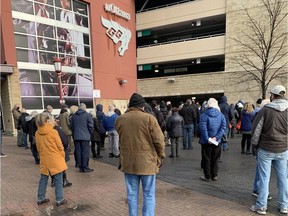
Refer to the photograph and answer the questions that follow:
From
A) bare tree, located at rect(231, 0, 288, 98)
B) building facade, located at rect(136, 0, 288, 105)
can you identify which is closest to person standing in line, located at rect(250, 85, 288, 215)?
bare tree, located at rect(231, 0, 288, 98)

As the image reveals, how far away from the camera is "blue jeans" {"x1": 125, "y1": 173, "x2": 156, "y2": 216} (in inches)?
131

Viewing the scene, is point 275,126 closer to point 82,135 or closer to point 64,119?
point 82,135

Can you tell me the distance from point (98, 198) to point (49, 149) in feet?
4.59

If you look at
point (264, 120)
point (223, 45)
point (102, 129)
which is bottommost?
point (102, 129)

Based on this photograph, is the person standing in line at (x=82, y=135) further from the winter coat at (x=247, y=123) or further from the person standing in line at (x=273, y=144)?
the winter coat at (x=247, y=123)

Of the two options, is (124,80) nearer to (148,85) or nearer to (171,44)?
(148,85)

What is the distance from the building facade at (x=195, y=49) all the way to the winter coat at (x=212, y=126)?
19.2 meters

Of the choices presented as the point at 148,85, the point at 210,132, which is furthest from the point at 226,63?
the point at 210,132

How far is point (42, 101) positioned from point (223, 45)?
18.0m

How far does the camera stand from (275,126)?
3871 mm

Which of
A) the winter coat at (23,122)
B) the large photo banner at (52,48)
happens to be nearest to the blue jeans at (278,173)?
the winter coat at (23,122)

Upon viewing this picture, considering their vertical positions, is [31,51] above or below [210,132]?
→ above

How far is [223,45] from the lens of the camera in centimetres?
2491

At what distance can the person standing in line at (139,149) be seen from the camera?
3234 millimetres
